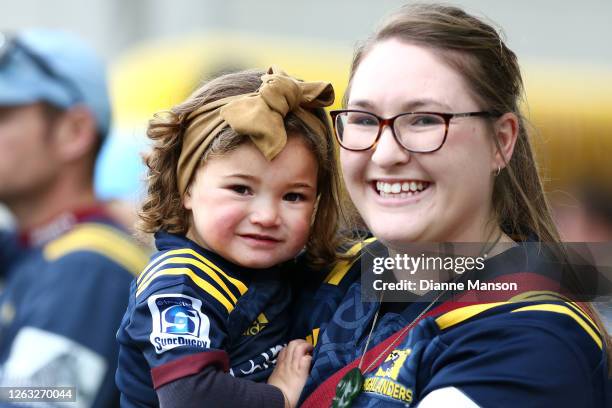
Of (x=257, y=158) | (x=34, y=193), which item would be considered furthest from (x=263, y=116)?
(x=34, y=193)

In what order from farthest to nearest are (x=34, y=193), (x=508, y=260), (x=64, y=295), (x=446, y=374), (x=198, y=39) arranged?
1. (x=198, y=39)
2. (x=34, y=193)
3. (x=64, y=295)
4. (x=508, y=260)
5. (x=446, y=374)

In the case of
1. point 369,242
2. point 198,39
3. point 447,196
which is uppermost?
point 447,196

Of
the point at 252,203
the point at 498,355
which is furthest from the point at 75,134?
the point at 498,355

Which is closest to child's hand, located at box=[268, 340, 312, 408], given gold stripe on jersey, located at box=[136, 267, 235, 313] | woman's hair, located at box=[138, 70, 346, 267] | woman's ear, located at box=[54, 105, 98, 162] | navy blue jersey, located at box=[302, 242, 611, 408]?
navy blue jersey, located at box=[302, 242, 611, 408]

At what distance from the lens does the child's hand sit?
7.42 ft

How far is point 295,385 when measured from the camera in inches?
89.4

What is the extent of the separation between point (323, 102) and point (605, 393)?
3.27ft

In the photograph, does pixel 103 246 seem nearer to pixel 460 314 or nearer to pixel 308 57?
pixel 460 314

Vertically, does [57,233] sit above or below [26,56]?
below

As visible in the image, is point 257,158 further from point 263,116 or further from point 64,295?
point 64,295

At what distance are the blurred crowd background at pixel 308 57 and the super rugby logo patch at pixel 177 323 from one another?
676 millimetres

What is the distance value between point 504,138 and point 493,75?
149 millimetres

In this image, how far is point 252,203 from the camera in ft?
7.86

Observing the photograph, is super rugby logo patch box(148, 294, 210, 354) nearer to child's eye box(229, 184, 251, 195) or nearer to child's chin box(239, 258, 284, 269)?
child's chin box(239, 258, 284, 269)
